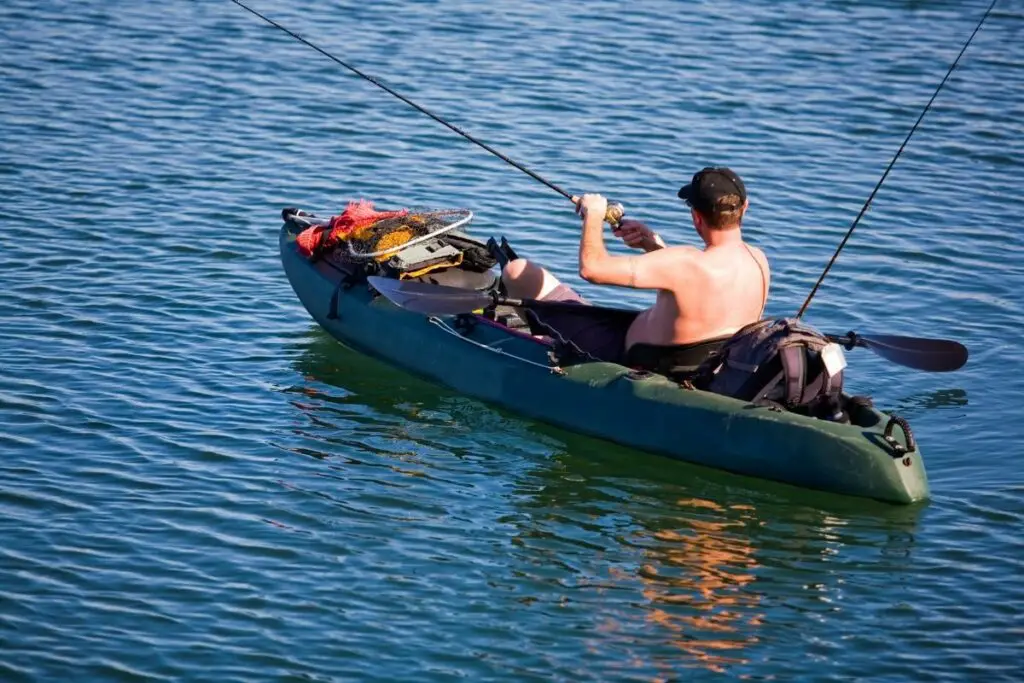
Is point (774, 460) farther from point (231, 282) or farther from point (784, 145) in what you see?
point (784, 145)

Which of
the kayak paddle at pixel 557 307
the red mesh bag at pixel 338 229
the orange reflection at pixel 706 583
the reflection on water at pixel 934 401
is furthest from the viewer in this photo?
the red mesh bag at pixel 338 229

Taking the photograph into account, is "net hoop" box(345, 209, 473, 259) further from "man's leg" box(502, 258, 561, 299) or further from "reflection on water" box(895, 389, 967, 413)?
"reflection on water" box(895, 389, 967, 413)

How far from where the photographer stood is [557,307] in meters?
8.47

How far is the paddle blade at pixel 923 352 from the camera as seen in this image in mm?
8188

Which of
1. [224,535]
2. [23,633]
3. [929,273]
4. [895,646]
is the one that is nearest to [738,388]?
[895,646]

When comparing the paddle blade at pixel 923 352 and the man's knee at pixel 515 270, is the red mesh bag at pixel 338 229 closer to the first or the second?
the man's knee at pixel 515 270

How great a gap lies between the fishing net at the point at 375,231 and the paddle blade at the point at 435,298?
0.50m

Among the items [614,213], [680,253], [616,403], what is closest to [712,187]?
[680,253]

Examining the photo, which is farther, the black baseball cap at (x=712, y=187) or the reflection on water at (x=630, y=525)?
the black baseball cap at (x=712, y=187)

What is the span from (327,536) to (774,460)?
7.27ft

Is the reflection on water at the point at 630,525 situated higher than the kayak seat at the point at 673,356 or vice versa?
the kayak seat at the point at 673,356

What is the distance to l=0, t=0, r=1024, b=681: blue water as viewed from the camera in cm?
642

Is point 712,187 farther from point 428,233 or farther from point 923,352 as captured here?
point 428,233

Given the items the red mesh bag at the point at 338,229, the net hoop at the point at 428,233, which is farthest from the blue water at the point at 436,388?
the net hoop at the point at 428,233
